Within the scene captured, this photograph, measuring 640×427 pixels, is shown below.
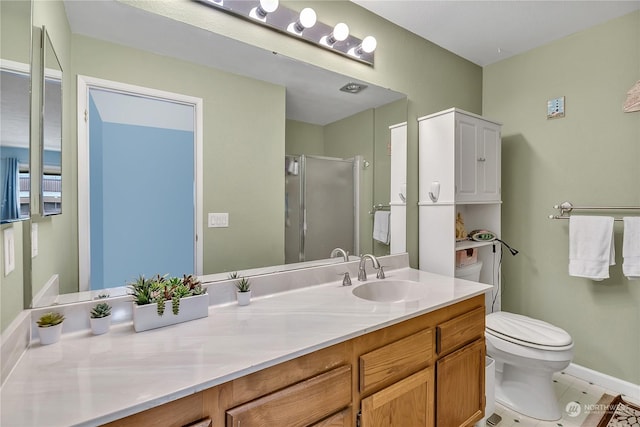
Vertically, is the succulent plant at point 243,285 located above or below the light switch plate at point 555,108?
below

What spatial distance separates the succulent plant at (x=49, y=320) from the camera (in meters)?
0.88

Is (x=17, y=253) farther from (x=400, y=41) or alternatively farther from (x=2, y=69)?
(x=400, y=41)

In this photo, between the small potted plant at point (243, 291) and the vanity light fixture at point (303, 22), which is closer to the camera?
the small potted plant at point (243, 291)

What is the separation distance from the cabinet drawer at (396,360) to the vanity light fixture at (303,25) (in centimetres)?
149

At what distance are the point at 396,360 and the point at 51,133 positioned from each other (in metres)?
1.39

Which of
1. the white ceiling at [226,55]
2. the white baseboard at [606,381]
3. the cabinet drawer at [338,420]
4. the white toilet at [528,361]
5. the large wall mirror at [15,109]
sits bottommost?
the white baseboard at [606,381]

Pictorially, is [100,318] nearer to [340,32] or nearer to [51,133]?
[51,133]

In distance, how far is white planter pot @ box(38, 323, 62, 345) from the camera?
2.86 ft

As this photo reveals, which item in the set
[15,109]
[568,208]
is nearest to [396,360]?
[15,109]

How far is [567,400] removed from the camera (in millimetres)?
1880

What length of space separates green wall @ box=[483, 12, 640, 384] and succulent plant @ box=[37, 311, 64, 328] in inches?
110

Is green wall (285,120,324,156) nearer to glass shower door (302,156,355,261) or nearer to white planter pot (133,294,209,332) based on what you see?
glass shower door (302,156,355,261)

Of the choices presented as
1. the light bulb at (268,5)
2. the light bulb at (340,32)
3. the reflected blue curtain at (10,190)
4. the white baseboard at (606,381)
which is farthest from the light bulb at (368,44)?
the white baseboard at (606,381)

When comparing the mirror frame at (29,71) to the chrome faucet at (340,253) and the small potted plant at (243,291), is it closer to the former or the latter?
the small potted plant at (243,291)
